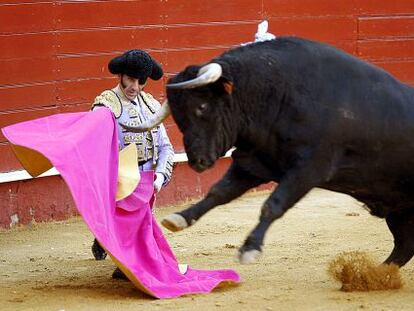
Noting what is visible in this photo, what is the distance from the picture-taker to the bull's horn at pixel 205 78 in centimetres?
518

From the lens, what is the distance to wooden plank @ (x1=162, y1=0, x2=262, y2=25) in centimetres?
893

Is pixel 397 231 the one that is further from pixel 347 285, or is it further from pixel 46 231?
pixel 46 231

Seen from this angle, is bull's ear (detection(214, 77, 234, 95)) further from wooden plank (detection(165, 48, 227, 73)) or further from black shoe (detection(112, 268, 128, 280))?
wooden plank (detection(165, 48, 227, 73))

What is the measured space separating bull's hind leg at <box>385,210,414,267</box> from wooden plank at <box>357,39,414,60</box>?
441 centimetres

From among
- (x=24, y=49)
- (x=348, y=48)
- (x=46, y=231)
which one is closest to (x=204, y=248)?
(x=46, y=231)

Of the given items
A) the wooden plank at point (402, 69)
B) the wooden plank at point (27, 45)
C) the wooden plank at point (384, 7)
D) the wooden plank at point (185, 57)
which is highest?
the wooden plank at point (27, 45)

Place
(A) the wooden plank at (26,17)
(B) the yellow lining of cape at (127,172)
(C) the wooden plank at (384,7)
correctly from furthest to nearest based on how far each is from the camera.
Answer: (C) the wooden plank at (384,7) → (A) the wooden plank at (26,17) → (B) the yellow lining of cape at (127,172)

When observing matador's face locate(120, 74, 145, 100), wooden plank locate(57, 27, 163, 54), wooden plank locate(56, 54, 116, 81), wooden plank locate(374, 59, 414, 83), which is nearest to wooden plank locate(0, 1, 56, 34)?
wooden plank locate(57, 27, 163, 54)

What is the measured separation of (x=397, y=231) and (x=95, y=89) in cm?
307

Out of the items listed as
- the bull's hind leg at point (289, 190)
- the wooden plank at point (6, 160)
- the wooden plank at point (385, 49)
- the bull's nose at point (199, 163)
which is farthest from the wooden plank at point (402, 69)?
the bull's nose at point (199, 163)

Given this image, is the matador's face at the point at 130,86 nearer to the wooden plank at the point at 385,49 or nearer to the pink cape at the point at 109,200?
the pink cape at the point at 109,200

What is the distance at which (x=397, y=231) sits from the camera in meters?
6.07

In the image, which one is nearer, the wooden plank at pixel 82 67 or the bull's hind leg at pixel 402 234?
the bull's hind leg at pixel 402 234

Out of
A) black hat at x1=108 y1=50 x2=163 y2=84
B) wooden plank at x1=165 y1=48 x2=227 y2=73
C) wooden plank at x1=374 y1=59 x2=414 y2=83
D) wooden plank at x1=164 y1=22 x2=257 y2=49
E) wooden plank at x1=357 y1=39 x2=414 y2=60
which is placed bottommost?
wooden plank at x1=374 y1=59 x2=414 y2=83
